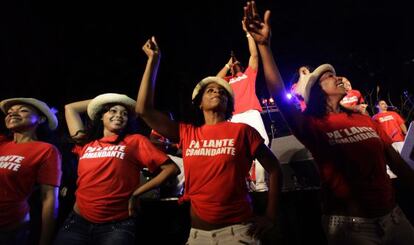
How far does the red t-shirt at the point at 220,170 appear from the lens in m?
2.83

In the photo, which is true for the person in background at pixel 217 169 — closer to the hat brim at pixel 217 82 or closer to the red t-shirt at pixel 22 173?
the hat brim at pixel 217 82

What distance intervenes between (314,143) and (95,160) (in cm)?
228

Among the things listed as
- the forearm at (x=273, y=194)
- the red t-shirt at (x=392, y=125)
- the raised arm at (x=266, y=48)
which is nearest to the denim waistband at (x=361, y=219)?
the forearm at (x=273, y=194)

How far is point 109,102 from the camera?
13.4ft

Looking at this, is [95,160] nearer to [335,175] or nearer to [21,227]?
[21,227]

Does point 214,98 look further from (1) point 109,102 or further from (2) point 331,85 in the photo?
(1) point 109,102

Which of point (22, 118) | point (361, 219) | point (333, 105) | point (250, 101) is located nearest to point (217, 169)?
point (361, 219)

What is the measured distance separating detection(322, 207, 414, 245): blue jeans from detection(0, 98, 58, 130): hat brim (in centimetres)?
374

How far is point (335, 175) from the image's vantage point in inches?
119

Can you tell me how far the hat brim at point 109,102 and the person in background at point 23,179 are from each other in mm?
690

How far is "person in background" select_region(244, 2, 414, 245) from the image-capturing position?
109 inches

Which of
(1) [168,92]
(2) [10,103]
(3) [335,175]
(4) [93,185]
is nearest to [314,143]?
(3) [335,175]

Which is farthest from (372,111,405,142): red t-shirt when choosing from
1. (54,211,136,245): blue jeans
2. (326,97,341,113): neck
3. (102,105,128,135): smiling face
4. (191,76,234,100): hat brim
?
(54,211,136,245): blue jeans

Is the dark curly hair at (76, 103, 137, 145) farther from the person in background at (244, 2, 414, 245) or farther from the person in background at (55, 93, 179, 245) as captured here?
the person in background at (244, 2, 414, 245)
